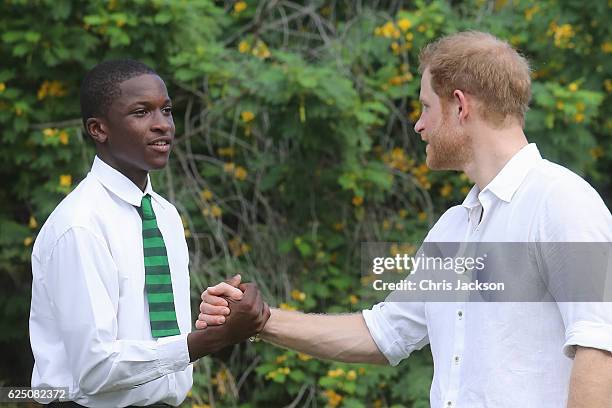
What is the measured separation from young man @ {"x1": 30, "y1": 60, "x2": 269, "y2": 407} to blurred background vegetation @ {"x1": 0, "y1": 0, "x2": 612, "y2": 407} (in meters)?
2.35

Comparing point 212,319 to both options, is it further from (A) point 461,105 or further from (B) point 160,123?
(A) point 461,105

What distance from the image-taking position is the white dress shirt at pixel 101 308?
264cm

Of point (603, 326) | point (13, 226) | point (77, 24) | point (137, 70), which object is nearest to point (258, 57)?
point (77, 24)

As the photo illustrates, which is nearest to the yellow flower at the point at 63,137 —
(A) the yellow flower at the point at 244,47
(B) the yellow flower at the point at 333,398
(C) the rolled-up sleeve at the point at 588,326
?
(A) the yellow flower at the point at 244,47

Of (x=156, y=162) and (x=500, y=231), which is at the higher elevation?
(x=156, y=162)

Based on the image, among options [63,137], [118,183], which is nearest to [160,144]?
[118,183]

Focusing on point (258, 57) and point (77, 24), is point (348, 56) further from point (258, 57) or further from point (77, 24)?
point (77, 24)

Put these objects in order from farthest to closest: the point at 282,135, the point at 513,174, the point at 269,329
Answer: the point at 282,135, the point at 269,329, the point at 513,174

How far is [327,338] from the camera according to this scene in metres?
3.23

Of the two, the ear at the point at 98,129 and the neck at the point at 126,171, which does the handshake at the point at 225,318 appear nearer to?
the neck at the point at 126,171

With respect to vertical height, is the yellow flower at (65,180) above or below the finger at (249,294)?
above

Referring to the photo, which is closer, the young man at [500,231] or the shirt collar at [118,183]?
the young man at [500,231]

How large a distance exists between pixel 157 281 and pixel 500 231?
973mm

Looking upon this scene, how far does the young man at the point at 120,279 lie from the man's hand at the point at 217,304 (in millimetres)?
28
